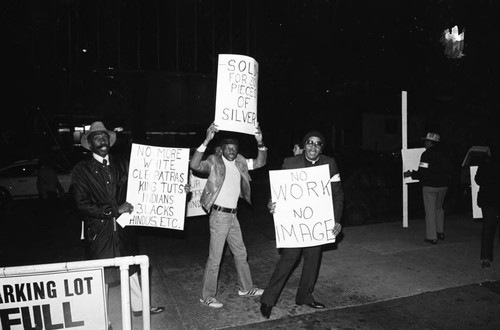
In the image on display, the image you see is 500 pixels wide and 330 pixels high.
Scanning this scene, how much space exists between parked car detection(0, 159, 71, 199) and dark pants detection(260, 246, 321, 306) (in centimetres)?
1035

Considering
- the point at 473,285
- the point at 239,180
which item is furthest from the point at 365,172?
the point at 239,180

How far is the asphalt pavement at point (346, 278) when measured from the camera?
4.44m

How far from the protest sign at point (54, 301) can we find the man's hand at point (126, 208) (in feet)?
3.84

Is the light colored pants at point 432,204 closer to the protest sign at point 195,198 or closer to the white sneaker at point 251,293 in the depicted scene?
the white sneaker at point 251,293

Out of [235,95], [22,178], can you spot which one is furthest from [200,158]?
[22,178]

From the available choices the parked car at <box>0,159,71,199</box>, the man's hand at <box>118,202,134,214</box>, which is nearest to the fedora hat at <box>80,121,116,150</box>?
the man's hand at <box>118,202,134,214</box>

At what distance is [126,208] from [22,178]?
1074 cm

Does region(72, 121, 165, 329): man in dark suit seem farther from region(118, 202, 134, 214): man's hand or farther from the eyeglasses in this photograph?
the eyeglasses

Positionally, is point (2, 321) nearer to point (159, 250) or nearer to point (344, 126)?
point (159, 250)

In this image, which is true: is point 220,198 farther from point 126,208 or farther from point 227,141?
point 126,208

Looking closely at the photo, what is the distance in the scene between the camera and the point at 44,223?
959cm

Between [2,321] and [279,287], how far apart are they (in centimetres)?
261

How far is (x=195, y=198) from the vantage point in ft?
23.2

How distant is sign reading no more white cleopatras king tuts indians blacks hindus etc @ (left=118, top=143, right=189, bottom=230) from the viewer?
4293 millimetres
